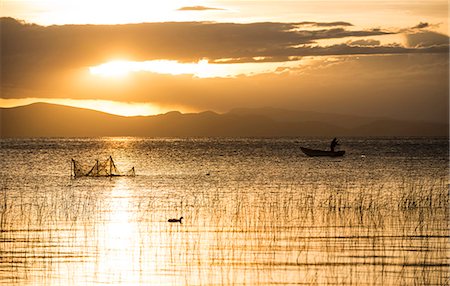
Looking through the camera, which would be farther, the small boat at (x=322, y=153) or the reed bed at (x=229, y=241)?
the small boat at (x=322, y=153)

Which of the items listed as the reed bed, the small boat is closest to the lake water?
the reed bed

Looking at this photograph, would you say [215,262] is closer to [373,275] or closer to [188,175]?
[373,275]

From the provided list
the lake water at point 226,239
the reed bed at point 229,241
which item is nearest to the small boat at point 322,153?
the lake water at point 226,239

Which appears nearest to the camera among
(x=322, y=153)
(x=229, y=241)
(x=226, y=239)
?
(x=229, y=241)

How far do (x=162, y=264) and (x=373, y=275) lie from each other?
4872 mm

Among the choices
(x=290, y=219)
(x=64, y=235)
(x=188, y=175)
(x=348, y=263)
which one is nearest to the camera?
(x=348, y=263)

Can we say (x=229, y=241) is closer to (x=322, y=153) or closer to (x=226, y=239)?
(x=226, y=239)

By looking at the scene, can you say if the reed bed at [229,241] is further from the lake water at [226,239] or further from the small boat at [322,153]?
the small boat at [322,153]

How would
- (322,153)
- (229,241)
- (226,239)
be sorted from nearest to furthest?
1. (229,241)
2. (226,239)
3. (322,153)

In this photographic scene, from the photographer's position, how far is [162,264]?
21.2 meters

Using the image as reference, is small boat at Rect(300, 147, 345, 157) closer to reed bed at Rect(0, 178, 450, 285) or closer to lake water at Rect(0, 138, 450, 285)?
lake water at Rect(0, 138, 450, 285)

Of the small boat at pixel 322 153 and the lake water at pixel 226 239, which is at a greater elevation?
the lake water at pixel 226 239

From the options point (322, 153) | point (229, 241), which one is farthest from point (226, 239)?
point (322, 153)

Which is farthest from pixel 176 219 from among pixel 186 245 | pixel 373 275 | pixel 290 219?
pixel 373 275
